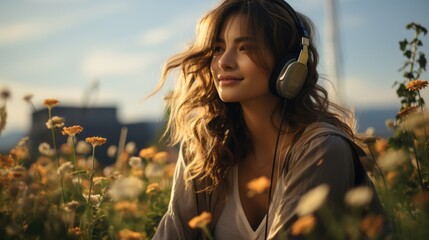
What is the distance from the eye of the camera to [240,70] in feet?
8.61

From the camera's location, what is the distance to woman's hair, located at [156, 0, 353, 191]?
2709mm

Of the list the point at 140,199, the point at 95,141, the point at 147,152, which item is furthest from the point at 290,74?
the point at 147,152

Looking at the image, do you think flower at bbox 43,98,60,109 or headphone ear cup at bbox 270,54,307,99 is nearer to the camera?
headphone ear cup at bbox 270,54,307,99

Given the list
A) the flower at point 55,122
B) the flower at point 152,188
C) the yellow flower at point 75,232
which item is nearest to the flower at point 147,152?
the flower at point 152,188

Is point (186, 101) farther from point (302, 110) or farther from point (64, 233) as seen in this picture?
point (64, 233)

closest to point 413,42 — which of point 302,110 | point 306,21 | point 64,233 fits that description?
point 306,21

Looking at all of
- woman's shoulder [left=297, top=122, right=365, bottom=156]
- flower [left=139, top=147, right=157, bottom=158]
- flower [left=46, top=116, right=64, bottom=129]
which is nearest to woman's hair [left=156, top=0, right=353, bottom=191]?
woman's shoulder [left=297, top=122, right=365, bottom=156]

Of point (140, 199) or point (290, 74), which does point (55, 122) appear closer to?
point (140, 199)

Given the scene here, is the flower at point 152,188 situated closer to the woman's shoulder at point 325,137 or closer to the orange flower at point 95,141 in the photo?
the orange flower at point 95,141

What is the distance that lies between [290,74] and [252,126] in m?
0.52

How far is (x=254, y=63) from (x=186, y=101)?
647 mm

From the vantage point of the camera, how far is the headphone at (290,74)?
249 centimetres

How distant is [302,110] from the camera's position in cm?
272

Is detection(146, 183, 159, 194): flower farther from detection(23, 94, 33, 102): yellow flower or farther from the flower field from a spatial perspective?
detection(23, 94, 33, 102): yellow flower
